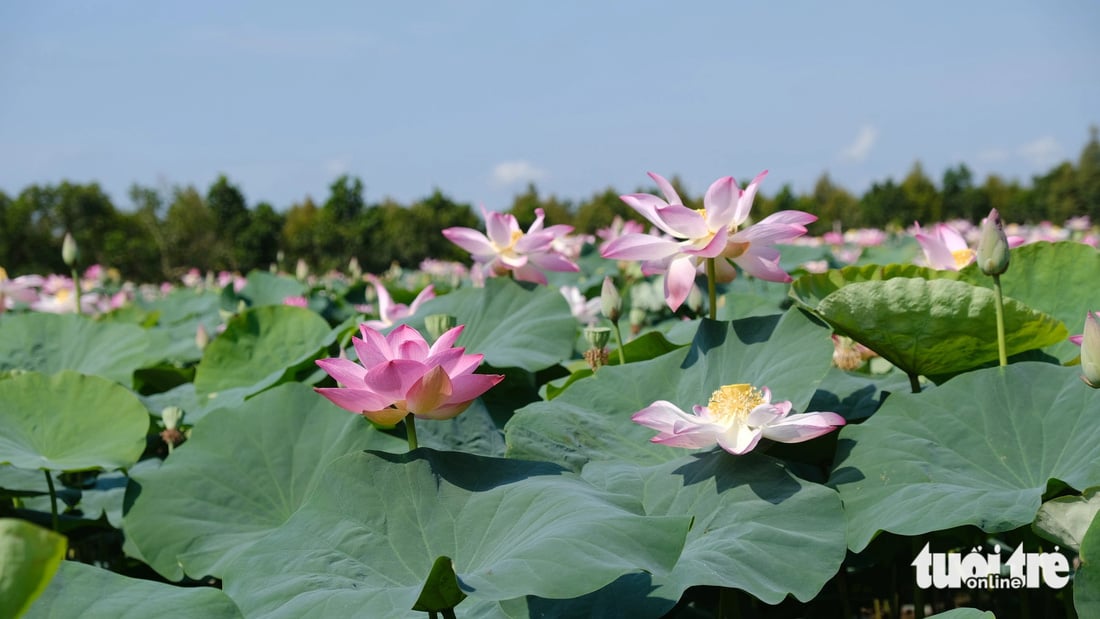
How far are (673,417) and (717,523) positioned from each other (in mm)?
136

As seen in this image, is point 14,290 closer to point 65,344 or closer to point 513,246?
point 65,344

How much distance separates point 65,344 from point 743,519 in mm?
2078

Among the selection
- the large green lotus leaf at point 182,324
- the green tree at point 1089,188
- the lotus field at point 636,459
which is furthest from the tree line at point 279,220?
the lotus field at point 636,459

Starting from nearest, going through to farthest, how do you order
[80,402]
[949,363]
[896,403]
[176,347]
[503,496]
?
[503,496], [896,403], [949,363], [80,402], [176,347]

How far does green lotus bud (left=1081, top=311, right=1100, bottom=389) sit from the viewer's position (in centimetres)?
99

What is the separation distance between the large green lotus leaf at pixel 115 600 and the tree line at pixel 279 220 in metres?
21.4

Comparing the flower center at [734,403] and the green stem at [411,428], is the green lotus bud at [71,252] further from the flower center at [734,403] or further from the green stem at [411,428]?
the flower center at [734,403]

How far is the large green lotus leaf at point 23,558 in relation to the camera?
0.48 meters

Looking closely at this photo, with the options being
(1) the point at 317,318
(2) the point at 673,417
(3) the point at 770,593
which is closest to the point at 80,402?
(1) the point at 317,318

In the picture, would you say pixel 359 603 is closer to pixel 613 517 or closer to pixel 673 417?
pixel 613 517

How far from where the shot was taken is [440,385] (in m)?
1.01

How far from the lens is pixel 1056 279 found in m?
1.48

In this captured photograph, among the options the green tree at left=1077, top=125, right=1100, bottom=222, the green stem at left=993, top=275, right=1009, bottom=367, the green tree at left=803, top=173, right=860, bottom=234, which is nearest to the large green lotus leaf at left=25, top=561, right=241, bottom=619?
the green stem at left=993, top=275, right=1009, bottom=367

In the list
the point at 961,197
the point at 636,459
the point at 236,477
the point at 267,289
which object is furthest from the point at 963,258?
the point at 961,197
